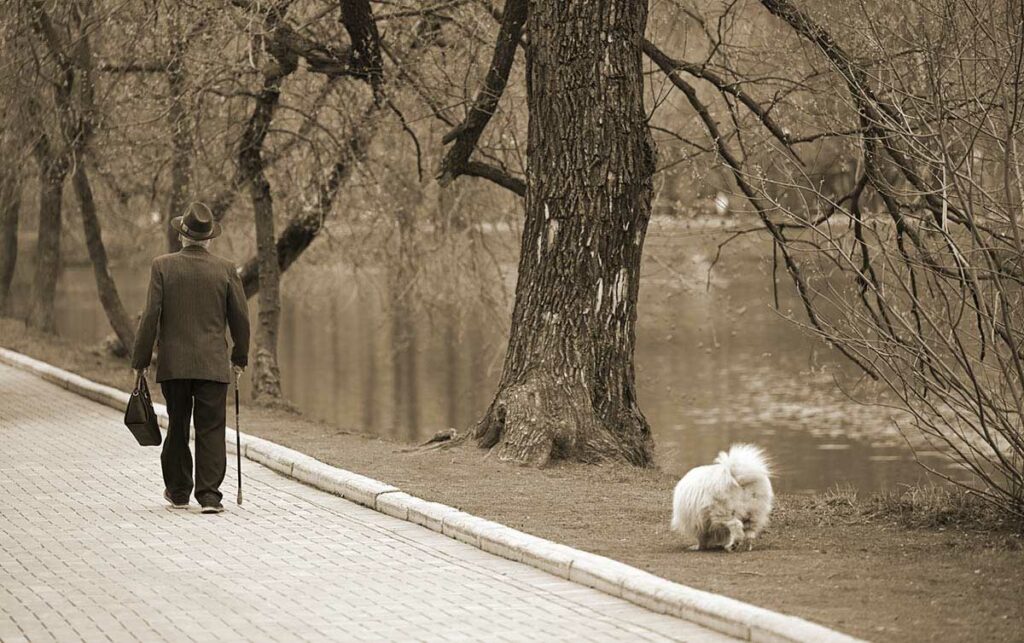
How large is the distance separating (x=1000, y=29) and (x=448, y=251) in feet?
43.3

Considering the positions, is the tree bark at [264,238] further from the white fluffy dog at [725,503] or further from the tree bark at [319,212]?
the white fluffy dog at [725,503]

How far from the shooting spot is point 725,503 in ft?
27.3

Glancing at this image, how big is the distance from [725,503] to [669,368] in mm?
20926

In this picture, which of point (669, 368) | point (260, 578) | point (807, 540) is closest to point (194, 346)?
point (260, 578)

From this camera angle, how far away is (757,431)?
24.0 meters

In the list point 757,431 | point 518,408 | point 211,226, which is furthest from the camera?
point 757,431

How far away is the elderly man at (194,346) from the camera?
10180 millimetres

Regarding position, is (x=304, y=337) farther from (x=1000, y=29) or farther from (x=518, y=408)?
(x=1000, y=29)

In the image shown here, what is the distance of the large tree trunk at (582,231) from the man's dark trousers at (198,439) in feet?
9.29

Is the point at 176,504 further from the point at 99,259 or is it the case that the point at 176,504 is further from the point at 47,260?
the point at 47,260

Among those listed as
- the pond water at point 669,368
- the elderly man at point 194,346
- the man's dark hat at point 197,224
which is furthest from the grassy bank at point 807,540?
the pond water at point 669,368

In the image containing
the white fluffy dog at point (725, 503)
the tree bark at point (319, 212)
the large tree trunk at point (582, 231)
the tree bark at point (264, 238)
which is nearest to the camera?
the white fluffy dog at point (725, 503)

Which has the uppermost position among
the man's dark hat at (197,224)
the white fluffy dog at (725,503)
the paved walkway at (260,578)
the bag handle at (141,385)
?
the man's dark hat at (197,224)

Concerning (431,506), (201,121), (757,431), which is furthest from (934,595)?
(757,431)
